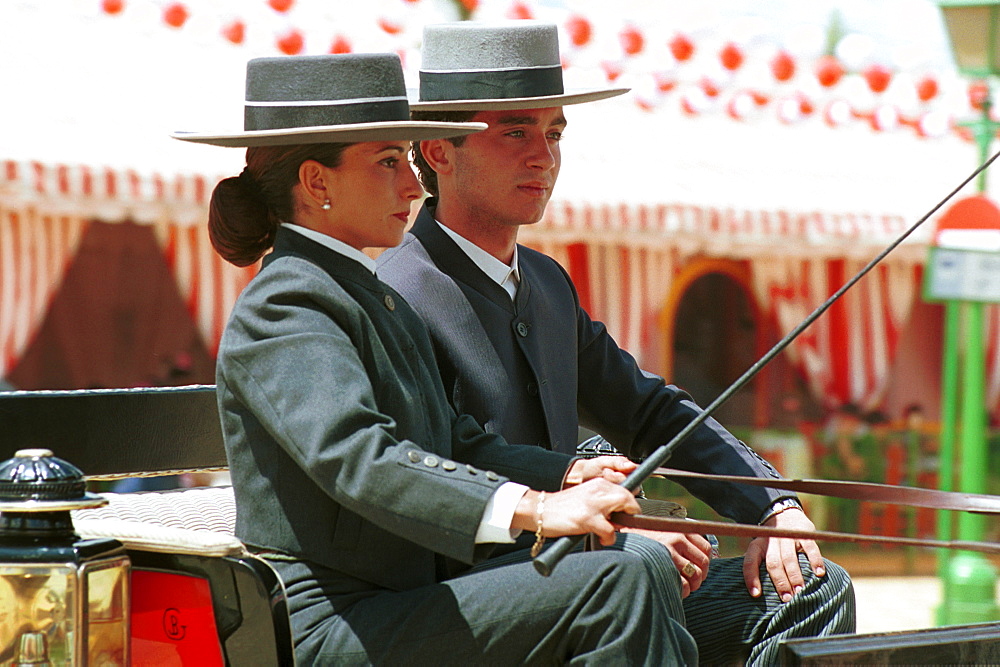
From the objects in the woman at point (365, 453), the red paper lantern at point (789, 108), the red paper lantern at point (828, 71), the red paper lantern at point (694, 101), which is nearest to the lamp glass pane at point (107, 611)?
the woman at point (365, 453)

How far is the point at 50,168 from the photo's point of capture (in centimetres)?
706

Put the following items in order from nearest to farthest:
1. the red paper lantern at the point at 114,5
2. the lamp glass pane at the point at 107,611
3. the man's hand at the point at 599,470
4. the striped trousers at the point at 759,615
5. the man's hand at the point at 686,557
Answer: the lamp glass pane at the point at 107,611 → the man's hand at the point at 599,470 → the man's hand at the point at 686,557 → the striped trousers at the point at 759,615 → the red paper lantern at the point at 114,5

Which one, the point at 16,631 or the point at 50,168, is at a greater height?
the point at 50,168

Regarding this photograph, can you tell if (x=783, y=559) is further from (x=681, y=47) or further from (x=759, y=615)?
(x=681, y=47)

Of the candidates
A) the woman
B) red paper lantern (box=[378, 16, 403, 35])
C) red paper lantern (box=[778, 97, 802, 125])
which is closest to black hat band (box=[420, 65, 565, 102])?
the woman

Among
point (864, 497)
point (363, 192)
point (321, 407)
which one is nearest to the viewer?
point (321, 407)

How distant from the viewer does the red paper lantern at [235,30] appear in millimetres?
8461

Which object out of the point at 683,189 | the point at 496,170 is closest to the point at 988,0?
the point at 683,189

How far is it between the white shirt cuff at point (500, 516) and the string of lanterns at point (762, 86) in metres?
7.15

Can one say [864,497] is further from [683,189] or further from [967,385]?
[683,189]

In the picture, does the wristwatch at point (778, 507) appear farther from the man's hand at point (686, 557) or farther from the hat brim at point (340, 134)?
the hat brim at point (340, 134)

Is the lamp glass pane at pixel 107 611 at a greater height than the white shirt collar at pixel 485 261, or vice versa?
the white shirt collar at pixel 485 261

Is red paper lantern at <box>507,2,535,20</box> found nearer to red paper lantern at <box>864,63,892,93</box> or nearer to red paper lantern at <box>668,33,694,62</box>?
red paper lantern at <box>668,33,694,62</box>

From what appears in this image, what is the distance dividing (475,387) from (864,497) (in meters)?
0.72
